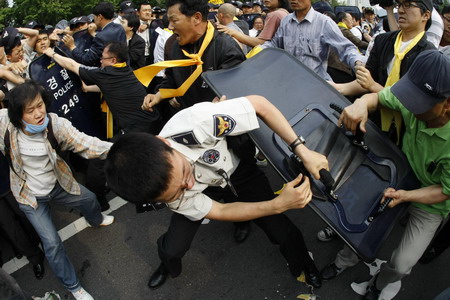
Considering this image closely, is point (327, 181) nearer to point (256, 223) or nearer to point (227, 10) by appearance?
point (256, 223)

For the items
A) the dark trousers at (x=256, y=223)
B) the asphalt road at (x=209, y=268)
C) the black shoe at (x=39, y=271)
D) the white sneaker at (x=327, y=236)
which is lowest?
the black shoe at (x=39, y=271)

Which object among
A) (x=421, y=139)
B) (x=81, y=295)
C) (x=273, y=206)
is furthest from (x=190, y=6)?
(x=81, y=295)

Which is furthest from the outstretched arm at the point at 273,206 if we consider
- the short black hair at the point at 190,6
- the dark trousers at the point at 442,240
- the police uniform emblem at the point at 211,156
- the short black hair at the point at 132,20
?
the short black hair at the point at 132,20

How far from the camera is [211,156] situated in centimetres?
164

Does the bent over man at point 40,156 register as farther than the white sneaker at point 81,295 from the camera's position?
No

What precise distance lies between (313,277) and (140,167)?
1549mm

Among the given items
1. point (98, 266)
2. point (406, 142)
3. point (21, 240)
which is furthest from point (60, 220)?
point (406, 142)

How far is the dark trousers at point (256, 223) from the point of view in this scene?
6.57 ft

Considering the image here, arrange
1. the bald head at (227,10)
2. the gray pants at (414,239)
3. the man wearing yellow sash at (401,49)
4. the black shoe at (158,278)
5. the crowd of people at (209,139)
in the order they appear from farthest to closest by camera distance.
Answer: the bald head at (227,10), the black shoe at (158,278), the man wearing yellow sash at (401,49), the gray pants at (414,239), the crowd of people at (209,139)

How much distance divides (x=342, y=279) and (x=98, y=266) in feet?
6.30

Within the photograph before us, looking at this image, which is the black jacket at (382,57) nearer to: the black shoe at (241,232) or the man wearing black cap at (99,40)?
the black shoe at (241,232)

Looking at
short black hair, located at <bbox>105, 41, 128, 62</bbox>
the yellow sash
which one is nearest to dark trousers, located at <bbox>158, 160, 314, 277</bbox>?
short black hair, located at <bbox>105, 41, 128, 62</bbox>

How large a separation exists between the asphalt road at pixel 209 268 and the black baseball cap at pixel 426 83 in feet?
4.67

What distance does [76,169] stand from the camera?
12.7 feet
